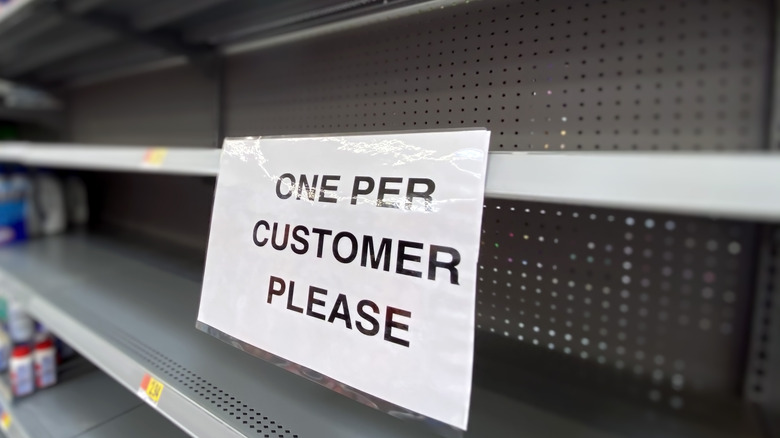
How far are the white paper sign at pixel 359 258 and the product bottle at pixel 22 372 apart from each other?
1024 millimetres

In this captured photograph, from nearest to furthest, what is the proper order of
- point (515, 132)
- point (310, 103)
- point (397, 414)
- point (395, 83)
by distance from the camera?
point (397, 414), point (515, 132), point (395, 83), point (310, 103)

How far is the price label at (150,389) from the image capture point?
2.03ft

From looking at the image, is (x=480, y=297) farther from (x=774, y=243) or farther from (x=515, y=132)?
(x=774, y=243)

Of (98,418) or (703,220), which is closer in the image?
(703,220)

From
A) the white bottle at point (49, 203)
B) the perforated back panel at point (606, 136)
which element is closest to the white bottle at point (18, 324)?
the white bottle at point (49, 203)

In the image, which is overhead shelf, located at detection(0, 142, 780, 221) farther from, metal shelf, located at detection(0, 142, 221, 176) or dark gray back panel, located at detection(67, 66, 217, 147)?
dark gray back panel, located at detection(67, 66, 217, 147)

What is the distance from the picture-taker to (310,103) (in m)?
0.97

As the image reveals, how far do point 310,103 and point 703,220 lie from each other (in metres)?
0.91

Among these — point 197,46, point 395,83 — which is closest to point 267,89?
point 197,46

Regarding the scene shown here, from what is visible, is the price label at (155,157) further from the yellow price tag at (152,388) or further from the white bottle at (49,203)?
the white bottle at (49,203)

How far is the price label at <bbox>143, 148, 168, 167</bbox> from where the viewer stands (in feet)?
2.21

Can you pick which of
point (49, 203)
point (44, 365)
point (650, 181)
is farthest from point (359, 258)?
point (49, 203)

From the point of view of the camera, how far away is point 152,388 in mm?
631

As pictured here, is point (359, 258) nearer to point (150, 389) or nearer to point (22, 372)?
point (150, 389)
